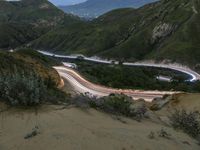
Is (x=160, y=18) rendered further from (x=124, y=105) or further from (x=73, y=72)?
(x=124, y=105)

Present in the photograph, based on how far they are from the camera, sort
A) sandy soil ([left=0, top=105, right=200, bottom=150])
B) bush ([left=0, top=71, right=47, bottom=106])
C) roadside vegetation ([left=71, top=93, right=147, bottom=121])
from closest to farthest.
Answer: sandy soil ([left=0, top=105, right=200, bottom=150]), bush ([left=0, top=71, right=47, bottom=106]), roadside vegetation ([left=71, top=93, right=147, bottom=121])

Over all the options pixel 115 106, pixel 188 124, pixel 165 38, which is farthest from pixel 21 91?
pixel 165 38

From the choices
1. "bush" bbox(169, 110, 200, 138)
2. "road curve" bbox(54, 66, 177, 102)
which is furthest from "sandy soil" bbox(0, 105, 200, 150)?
"road curve" bbox(54, 66, 177, 102)

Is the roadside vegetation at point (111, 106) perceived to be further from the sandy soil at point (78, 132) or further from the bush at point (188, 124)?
the bush at point (188, 124)

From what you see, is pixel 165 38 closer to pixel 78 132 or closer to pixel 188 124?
pixel 188 124

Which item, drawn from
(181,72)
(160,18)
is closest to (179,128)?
(181,72)

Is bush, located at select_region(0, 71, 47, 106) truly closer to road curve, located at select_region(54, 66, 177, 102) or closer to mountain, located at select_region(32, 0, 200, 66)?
road curve, located at select_region(54, 66, 177, 102)

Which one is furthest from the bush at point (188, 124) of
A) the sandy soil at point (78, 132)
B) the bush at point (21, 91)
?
the bush at point (21, 91)
